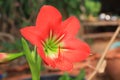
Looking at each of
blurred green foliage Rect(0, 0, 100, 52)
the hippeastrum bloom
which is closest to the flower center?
the hippeastrum bloom

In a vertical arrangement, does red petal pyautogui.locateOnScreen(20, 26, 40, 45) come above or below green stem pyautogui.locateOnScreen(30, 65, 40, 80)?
above

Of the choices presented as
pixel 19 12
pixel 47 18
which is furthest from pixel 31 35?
pixel 19 12

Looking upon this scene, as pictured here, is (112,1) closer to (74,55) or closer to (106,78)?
(106,78)

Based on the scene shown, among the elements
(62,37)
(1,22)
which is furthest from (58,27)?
(1,22)

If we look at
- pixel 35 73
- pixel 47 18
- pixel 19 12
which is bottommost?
pixel 19 12

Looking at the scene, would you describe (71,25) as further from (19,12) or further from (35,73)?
(19,12)

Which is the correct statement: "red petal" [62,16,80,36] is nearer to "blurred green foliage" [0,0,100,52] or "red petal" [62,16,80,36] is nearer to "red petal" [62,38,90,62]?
"red petal" [62,38,90,62]

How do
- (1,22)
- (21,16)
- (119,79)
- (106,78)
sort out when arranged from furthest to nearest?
(1,22)
(21,16)
(106,78)
(119,79)
